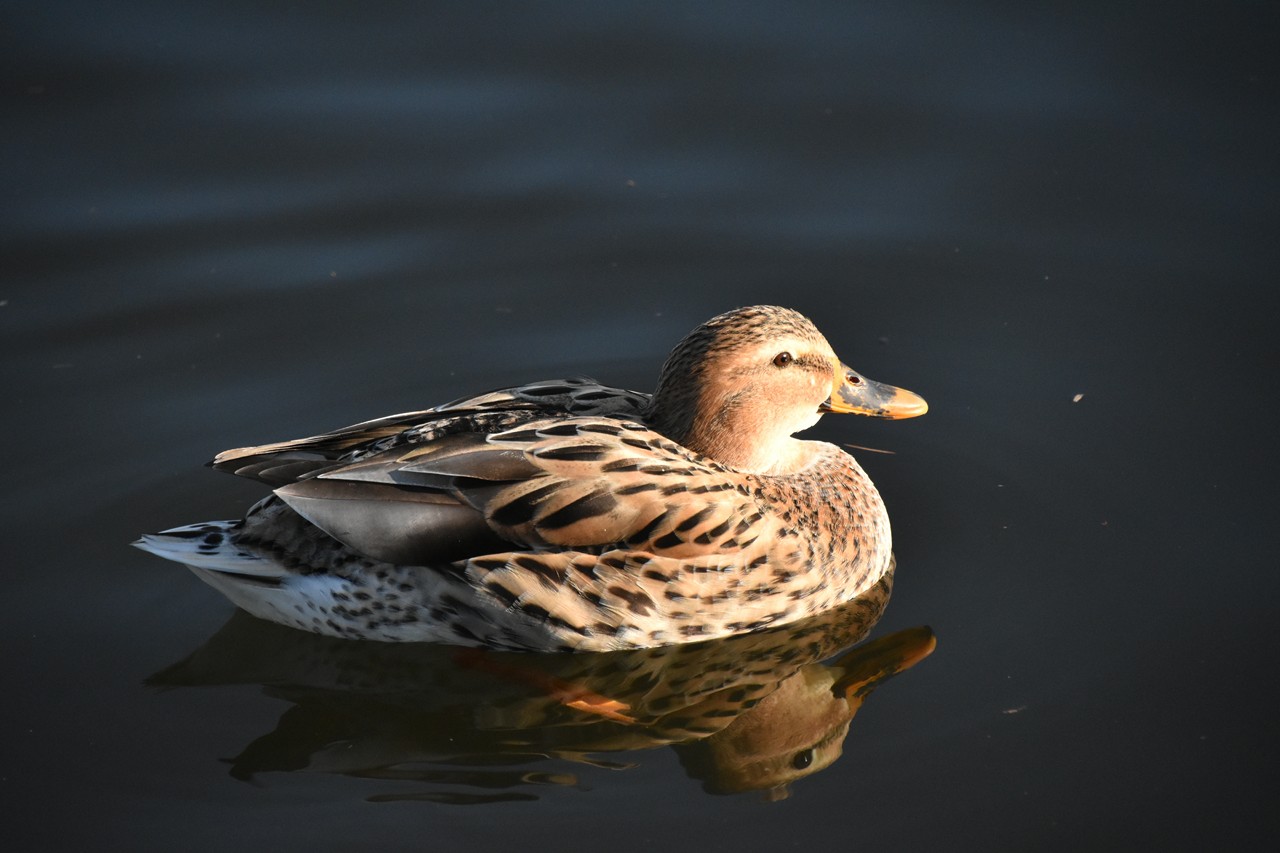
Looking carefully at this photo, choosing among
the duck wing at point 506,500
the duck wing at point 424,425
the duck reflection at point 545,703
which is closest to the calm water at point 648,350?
the duck reflection at point 545,703

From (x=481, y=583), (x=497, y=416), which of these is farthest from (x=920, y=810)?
(x=497, y=416)

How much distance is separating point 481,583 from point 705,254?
3.30 m

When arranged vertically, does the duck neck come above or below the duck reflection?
above

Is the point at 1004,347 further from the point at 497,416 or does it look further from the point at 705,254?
the point at 497,416

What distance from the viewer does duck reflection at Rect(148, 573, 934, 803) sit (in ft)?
20.7

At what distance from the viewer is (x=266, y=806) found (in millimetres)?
6082

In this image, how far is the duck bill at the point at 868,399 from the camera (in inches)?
291

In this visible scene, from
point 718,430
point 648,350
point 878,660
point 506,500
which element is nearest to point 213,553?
point 506,500

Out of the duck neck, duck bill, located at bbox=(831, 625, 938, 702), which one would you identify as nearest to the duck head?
the duck neck

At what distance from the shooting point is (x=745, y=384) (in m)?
6.99

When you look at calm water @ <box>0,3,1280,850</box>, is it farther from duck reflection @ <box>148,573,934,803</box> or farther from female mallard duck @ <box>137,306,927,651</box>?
female mallard duck @ <box>137,306,927,651</box>

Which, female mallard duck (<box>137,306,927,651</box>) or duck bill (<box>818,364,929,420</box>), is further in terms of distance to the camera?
duck bill (<box>818,364,929,420</box>)

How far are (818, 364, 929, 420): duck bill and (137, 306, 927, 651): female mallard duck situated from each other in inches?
5.1

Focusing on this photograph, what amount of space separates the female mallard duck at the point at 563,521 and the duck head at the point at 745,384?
10 millimetres
